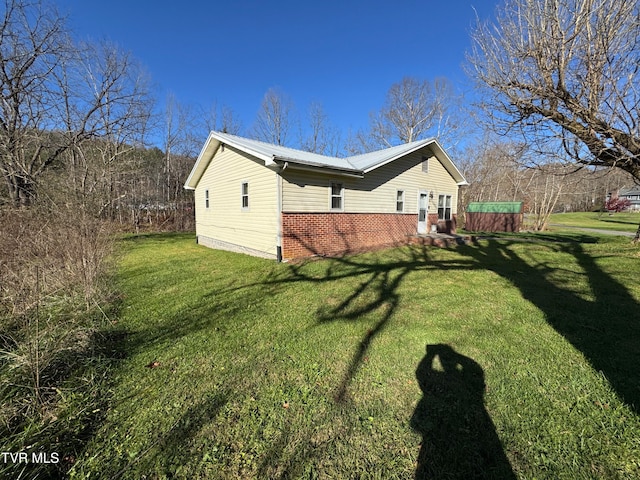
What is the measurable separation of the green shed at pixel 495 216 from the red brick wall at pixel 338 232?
11.9 meters

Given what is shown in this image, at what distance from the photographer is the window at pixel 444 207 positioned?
14.8 m

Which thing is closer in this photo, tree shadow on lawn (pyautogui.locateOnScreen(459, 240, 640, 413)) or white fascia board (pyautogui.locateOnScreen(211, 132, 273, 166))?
tree shadow on lawn (pyautogui.locateOnScreen(459, 240, 640, 413))

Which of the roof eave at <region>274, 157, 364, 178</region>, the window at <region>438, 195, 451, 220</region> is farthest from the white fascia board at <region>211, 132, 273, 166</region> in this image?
the window at <region>438, 195, 451, 220</region>

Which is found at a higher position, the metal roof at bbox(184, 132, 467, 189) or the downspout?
the metal roof at bbox(184, 132, 467, 189)

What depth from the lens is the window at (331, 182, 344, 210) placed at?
9992mm

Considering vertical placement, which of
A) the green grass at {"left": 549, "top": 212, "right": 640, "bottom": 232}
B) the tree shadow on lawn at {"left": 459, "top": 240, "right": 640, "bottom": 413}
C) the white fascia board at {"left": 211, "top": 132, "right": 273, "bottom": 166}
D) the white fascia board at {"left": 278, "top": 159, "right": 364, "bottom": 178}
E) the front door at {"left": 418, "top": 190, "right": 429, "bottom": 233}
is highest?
the white fascia board at {"left": 211, "top": 132, "right": 273, "bottom": 166}

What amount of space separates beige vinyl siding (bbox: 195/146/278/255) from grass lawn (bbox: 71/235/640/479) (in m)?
3.85

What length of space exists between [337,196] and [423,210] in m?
5.91

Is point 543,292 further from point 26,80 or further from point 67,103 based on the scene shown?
point 67,103

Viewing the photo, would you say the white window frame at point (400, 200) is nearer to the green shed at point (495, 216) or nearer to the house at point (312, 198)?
the house at point (312, 198)

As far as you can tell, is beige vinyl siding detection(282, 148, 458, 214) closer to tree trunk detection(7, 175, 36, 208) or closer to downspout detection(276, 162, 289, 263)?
downspout detection(276, 162, 289, 263)

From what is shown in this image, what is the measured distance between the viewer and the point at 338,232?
10180mm

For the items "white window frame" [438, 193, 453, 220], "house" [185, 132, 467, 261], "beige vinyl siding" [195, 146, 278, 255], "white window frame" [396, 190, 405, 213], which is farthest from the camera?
"white window frame" [438, 193, 453, 220]

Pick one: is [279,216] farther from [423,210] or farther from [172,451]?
[423,210]
